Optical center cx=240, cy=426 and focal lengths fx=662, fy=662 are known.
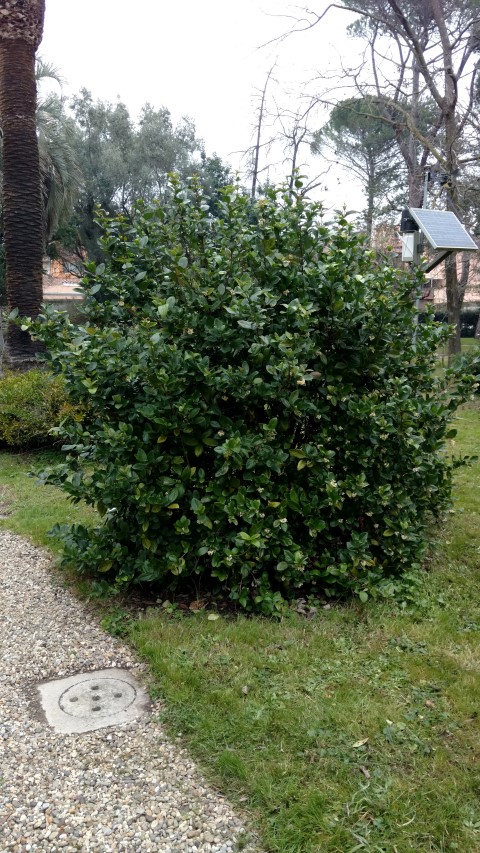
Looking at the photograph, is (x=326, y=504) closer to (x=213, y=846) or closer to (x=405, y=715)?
(x=405, y=715)

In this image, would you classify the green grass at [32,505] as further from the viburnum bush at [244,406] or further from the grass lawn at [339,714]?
the grass lawn at [339,714]

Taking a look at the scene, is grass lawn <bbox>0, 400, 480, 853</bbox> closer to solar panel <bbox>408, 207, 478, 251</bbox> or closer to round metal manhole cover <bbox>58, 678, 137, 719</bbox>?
round metal manhole cover <bbox>58, 678, 137, 719</bbox>

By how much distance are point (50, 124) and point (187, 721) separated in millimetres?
22670

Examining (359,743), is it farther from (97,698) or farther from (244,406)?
(244,406)

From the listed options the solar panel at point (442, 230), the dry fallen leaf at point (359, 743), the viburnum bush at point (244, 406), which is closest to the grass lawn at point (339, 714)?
the dry fallen leaf at point (359, 743)

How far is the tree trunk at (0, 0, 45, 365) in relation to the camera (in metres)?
8.56

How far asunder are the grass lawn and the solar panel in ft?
11.0

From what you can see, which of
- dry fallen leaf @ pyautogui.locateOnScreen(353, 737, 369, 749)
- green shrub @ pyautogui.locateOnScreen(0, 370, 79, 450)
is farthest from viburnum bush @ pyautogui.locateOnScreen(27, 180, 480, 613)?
green shrub @ pyautogui.locateOnScreen(0, 370, 79, 450)

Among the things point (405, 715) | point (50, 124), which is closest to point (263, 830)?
point (405, 715)

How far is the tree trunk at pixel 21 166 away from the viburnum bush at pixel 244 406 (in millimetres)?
5395

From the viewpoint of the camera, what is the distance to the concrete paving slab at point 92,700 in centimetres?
281

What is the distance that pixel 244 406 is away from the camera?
379cm

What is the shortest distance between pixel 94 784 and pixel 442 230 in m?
5.74

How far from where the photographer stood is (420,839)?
2117 millimetres
